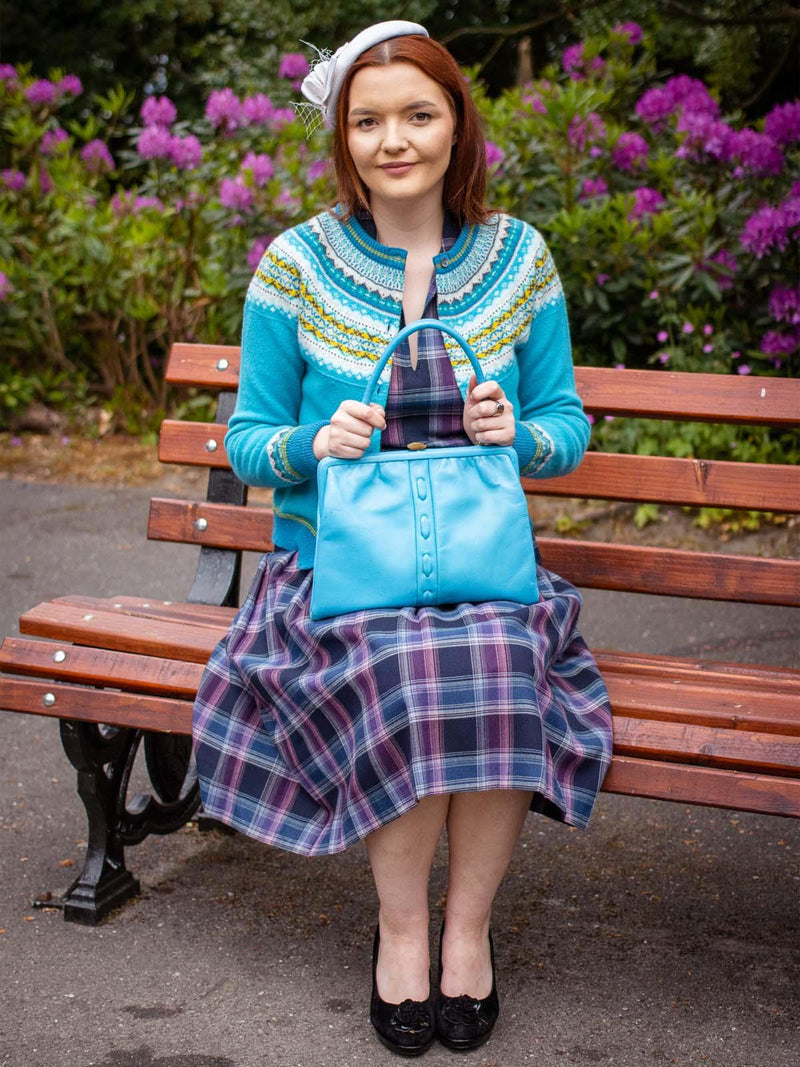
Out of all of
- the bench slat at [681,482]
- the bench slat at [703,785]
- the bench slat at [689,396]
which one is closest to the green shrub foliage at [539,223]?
the bench slat at [689,396]

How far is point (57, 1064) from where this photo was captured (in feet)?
7.09

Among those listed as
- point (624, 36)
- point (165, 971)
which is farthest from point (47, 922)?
point (624, 36)

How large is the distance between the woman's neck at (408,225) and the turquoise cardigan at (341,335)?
0.05m

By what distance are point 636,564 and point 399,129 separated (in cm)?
102

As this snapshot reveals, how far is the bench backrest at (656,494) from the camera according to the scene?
2.74 meters

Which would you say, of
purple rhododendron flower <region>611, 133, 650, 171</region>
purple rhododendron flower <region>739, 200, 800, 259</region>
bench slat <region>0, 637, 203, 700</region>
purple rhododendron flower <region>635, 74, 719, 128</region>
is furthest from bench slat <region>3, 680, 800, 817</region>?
purple rhododendron flower <region>635, 74, 719, 128</region>

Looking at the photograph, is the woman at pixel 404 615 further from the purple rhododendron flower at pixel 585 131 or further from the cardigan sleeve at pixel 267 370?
the purple rhododendron flower at pixel 585 131

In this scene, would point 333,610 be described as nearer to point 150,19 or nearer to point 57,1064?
point 57,1064

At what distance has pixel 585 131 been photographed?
5.30 m

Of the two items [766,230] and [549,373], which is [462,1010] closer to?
[549,373]

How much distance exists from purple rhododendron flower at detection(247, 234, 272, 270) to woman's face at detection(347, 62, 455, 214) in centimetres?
316

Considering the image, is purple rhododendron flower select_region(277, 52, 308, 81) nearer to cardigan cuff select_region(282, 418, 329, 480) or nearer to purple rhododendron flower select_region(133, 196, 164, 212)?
purple rhododendron flower select_region(133, 196, 164, 212)

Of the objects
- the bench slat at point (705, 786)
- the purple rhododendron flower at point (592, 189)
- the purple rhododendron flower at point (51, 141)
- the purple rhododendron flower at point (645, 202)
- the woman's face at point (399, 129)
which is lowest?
the bench slat at point (705, 786)

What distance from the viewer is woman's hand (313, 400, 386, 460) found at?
7.23 ft
